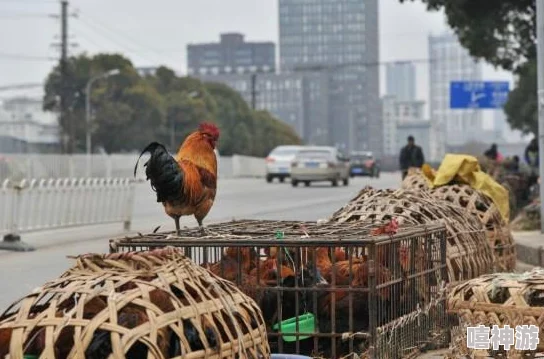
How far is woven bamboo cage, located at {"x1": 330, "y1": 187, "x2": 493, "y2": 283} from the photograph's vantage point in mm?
7250

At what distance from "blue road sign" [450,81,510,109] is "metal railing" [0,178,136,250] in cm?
2866

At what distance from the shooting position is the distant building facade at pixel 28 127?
6038 centimetres

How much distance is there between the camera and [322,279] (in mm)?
5891

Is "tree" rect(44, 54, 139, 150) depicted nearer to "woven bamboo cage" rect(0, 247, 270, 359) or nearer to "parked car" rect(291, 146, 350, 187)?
"parked car" rect(291, 146, 350, 187)

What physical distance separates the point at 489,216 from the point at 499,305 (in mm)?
4274

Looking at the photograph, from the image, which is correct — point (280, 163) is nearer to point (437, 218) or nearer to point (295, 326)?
point (437, 218)

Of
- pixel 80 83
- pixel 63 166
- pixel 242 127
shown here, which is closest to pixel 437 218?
pixel 63 166

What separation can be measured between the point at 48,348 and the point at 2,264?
10029mm

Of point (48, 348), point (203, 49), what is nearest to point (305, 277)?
point (48, 348)

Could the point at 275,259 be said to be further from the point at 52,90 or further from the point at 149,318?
the point at 52,90

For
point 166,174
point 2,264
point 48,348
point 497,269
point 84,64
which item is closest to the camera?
point 48,348

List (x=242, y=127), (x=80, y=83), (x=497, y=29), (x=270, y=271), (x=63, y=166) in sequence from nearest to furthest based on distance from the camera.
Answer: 1. (x=270, y=271)
2. (x=497, y=29)
3. (x=63, y=166)
4. (x=80, y=83)
5. (x=242, y=127)

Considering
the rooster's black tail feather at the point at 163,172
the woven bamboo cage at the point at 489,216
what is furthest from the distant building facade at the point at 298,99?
the rooster's black tail feather at the point at 163,172

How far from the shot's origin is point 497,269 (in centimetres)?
873
